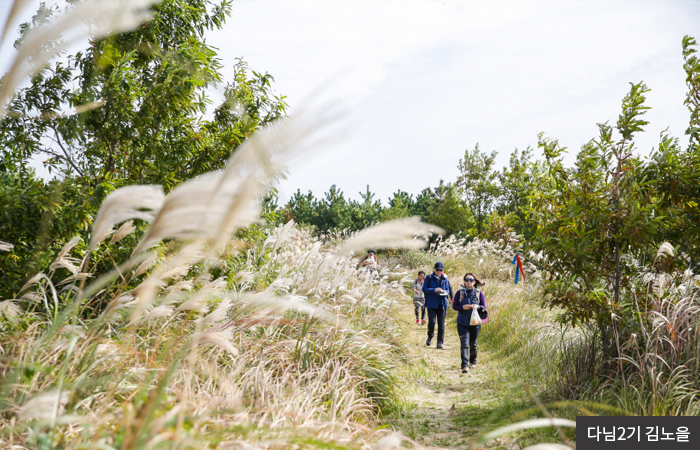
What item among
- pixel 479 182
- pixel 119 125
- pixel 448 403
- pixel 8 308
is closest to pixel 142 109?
pixel 119 125

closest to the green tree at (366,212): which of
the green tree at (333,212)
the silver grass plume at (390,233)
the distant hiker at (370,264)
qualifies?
the green tree at (333,212)

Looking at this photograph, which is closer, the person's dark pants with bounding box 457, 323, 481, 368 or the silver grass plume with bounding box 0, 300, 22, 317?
the silver grass plume with bounding box 0, 300, 22, 317

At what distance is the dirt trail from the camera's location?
4.13 meters

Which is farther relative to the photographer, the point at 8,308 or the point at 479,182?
the point at 479,182

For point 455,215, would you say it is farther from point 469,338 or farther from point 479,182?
point 469,338

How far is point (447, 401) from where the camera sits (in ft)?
17.4

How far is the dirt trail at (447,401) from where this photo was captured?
4129 millimetres

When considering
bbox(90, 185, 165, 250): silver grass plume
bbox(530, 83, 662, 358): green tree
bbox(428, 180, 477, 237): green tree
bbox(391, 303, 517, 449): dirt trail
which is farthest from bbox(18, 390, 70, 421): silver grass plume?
bbox(428, 180, 477, 237): green tree

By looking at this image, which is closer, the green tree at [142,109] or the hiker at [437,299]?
the green tree at [142,109]

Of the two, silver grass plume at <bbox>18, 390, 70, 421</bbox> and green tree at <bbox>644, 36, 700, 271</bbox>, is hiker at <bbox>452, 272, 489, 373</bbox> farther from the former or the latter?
silver grass plume at <bbox>18, 390, 70, 421</bbox>

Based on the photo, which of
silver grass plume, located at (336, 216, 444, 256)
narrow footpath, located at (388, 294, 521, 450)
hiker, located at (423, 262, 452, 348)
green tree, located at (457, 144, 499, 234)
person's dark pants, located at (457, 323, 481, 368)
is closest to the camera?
silver grass plume, located at (336, 216, 444, 256)

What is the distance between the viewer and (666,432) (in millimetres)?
3326

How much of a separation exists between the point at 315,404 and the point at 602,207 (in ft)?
11.2

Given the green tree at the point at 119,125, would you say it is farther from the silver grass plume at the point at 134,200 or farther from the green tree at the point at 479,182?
the green tree at the point at 479,182
